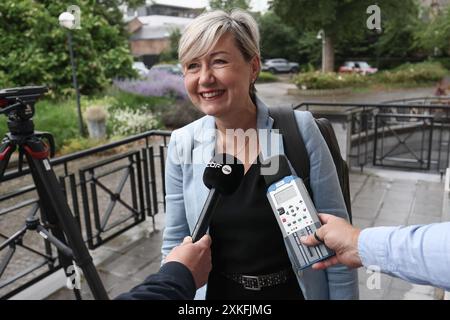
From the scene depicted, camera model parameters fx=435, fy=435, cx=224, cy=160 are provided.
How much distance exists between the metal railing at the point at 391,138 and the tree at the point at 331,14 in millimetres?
11749

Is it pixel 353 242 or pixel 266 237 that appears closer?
pixel 353 242

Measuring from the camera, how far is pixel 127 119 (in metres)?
10.4

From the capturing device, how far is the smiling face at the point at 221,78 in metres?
1.54

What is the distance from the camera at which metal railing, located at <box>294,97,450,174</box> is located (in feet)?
21.7

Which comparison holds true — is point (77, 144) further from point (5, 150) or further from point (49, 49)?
point (5, 150)

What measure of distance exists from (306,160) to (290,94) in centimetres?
2045

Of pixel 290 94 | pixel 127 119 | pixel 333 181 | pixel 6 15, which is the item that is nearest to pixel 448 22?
pixel 290 94

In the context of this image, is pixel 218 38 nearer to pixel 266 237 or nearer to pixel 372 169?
pixel 266 237

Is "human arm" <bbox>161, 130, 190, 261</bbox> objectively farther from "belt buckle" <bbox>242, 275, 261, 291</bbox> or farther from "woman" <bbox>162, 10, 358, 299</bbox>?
"belt buckle" <bbox>242, 275, 261, 291</bbox>

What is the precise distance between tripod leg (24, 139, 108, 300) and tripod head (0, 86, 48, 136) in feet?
0.29

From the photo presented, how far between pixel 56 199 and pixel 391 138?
28.9ft

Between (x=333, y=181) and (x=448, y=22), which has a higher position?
(x=448, y=22)
